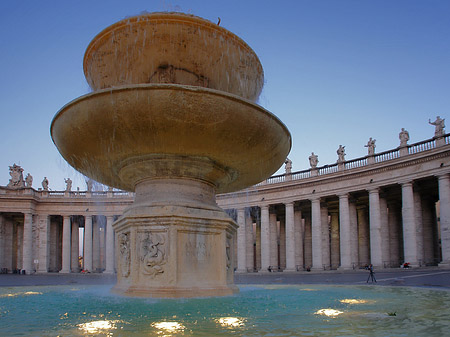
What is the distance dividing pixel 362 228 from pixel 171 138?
51.4 metres

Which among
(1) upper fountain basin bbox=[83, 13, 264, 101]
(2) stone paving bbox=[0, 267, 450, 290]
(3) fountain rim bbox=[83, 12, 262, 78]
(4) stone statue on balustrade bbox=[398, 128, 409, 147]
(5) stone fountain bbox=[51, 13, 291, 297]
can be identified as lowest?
(2) stone paving bbox=[0, 267, 450, 290]

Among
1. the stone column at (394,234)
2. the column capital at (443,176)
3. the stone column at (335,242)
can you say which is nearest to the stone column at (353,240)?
the stone column at (394,234)

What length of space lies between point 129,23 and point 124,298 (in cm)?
699

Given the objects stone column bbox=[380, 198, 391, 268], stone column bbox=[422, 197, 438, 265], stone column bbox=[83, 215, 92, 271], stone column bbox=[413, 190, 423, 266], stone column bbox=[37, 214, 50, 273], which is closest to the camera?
stone column bbox=[413, 190, 423, 266]

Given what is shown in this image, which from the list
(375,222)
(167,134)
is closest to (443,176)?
(375,222)

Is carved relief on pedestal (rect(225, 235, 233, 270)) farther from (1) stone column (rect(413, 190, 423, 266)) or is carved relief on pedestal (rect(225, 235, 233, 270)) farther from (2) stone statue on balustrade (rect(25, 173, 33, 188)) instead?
(2) stone statue on balustrade (rect(25, 173, 33, 188))

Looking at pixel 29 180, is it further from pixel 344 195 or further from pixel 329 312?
pixel 329 312

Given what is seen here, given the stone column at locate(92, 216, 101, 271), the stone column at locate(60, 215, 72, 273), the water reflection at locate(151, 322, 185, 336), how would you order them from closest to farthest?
the water reflection at locate(151, 322, 185, 336) → the stone column at locate(60, 215, 72, 273) → the stone column at locate(92, 216, 101, 271)

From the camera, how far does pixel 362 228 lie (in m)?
59.1

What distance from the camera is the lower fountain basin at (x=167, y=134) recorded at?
35.4 ft

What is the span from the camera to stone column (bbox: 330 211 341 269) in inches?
2312

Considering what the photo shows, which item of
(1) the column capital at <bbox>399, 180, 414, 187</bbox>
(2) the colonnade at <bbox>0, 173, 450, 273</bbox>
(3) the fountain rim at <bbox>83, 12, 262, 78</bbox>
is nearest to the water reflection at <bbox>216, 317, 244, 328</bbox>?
(3) the fountain rim at <bbox>83, 12, 262, 78</bbox>

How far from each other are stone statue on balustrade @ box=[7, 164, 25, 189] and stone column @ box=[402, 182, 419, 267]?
50.3 m

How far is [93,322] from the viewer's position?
8625 mm
